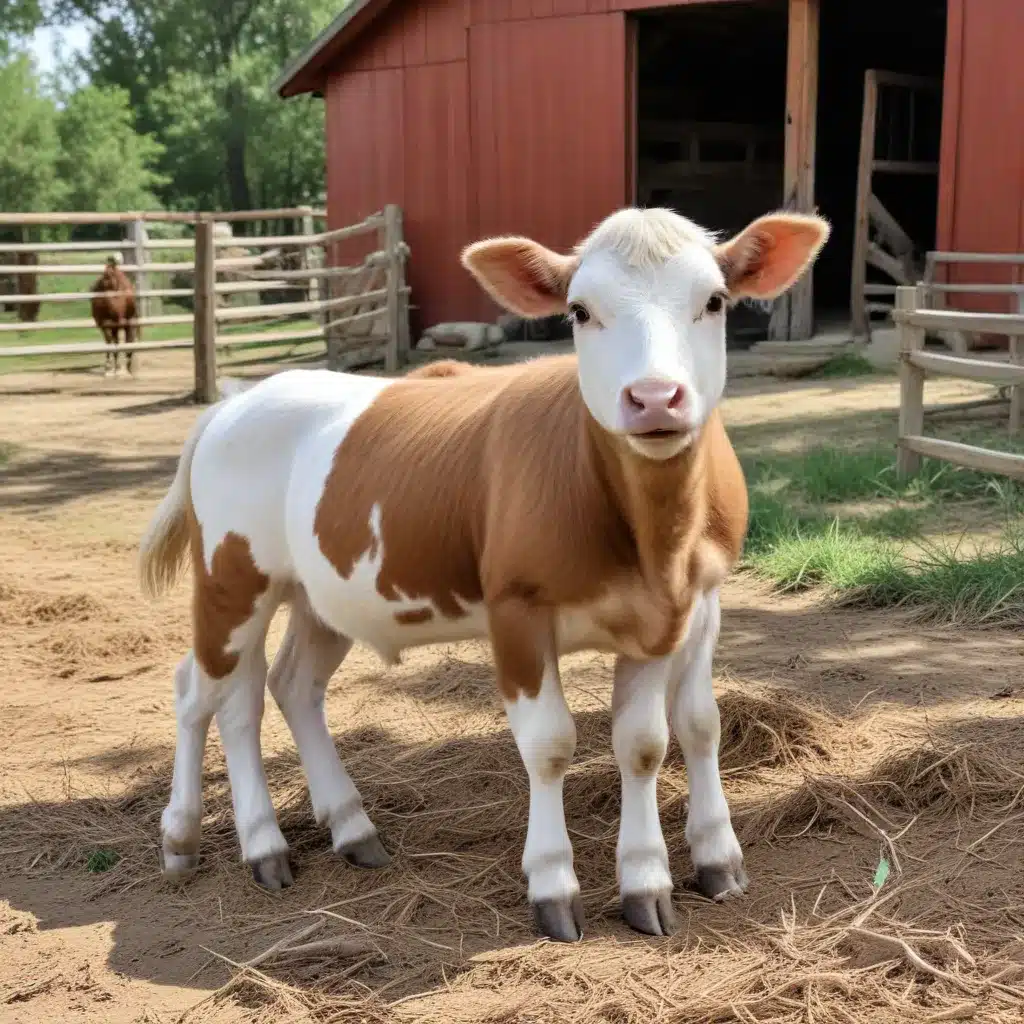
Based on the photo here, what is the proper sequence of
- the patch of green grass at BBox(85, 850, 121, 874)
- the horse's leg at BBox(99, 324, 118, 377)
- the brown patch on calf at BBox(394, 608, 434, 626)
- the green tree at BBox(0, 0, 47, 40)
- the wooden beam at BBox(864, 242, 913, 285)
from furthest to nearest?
the green tree at BBox(0, 0, 47, 40)
the horse's leg at BBox(99, 324, 118, 377)
the wooden beam at BBox(864, 242, 913, 285)
the patch of green grass at BBox(85, 850, 121, 874)
the brown patch on calf at BBox(394, 608, 434, 626)

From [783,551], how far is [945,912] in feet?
11.9

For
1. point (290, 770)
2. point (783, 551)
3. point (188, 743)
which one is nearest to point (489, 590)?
point (188, 743)

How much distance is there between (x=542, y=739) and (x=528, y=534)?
20.2 inches

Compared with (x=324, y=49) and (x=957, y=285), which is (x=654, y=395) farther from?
(x=324, y=49)

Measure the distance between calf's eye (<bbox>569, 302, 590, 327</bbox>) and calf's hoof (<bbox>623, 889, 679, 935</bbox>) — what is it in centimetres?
143

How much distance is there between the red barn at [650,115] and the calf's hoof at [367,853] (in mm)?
10308

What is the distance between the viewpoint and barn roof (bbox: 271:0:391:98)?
15.9 m

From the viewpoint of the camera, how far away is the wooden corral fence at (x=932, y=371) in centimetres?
799

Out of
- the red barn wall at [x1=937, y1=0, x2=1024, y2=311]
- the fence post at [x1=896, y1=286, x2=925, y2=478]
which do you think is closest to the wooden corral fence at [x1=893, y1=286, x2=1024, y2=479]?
the fence post at [x1=896, y1=286, x2=925, y2=478]

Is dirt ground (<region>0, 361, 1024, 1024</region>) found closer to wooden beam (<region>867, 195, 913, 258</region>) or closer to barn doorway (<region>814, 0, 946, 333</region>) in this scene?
wooden beam (<region>867, 195, 913, 258</region>)

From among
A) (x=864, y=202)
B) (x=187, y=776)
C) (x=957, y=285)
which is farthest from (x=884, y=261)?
(x=187, y=776)

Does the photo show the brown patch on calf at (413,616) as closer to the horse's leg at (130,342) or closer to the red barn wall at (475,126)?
the red barn wall at (475,126)

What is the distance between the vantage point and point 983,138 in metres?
12.7

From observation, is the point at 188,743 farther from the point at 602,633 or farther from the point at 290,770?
the point at 602,633
